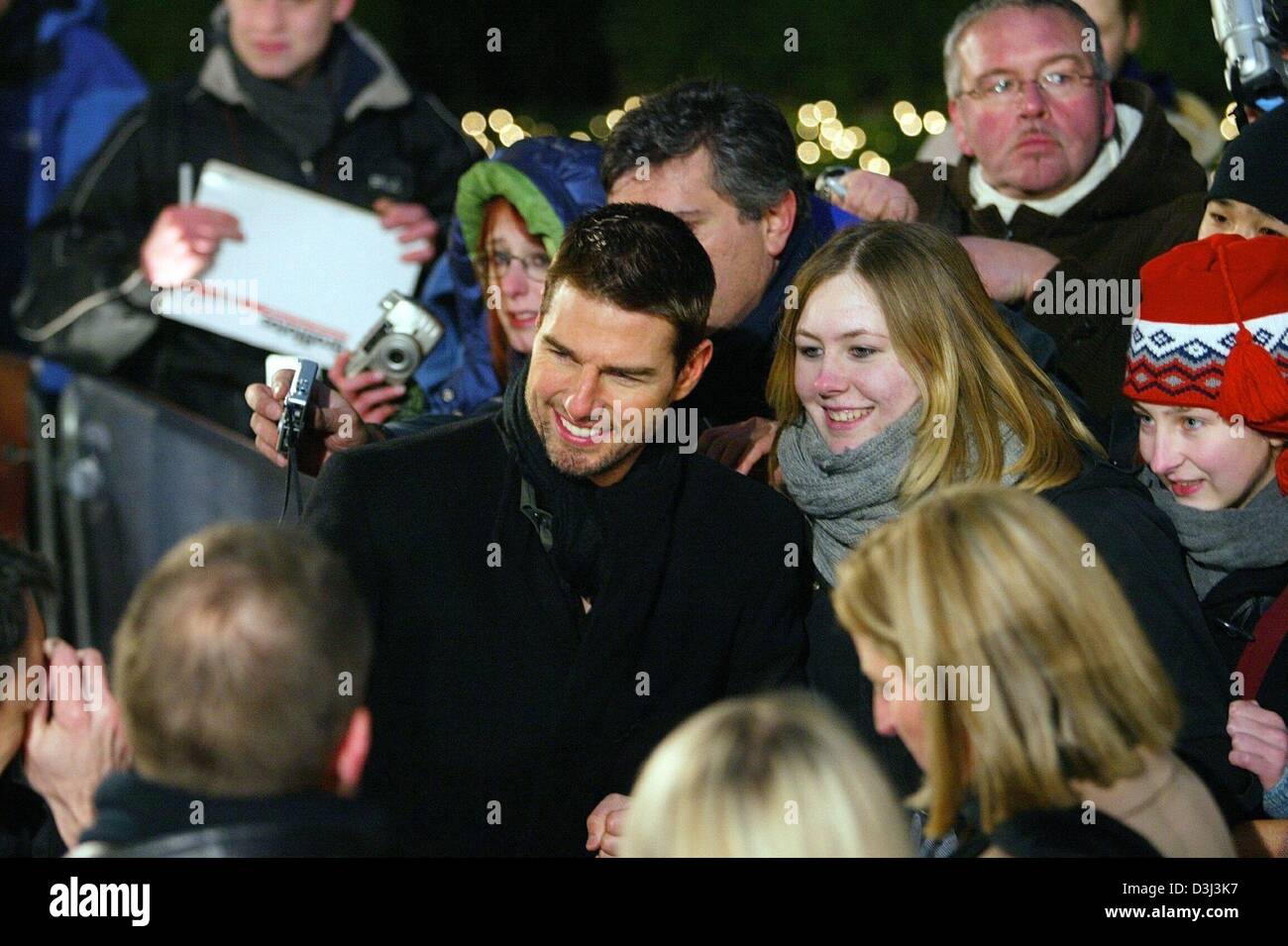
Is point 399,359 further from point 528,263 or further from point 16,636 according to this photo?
point 16,636

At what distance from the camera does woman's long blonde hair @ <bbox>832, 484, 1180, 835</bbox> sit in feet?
8.39

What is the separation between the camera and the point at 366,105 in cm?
562

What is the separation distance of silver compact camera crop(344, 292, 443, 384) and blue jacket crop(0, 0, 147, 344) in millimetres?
1947

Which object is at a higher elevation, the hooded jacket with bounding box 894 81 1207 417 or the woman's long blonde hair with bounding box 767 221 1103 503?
the hooded jacket with bounding box 894 81 1207 417

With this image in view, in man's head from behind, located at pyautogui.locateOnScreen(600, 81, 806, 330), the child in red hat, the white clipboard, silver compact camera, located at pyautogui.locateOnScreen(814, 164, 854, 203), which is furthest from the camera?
the white clipboard

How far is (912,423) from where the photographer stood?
355cm

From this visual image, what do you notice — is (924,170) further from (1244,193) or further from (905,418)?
(905,418)

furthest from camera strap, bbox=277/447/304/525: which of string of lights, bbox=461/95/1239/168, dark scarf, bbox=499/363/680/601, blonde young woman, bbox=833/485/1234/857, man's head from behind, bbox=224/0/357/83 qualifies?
string of lights, bbox=461/95/1239/168

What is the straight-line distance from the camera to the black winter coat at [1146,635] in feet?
10.6

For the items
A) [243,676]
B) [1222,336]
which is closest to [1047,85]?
[1222,336]

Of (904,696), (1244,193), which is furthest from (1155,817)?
(1244,193)

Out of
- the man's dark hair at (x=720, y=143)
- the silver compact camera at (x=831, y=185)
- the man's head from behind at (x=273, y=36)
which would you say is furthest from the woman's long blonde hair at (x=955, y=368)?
the man's head from behind at (x=273, y=36)

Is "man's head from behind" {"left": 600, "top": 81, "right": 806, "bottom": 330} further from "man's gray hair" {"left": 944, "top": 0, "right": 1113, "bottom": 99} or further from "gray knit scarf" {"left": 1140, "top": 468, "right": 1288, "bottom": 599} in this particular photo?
"gray knit scarf" {"left": 1140, "top": 468, "right": 1288, "bottom": 599}
